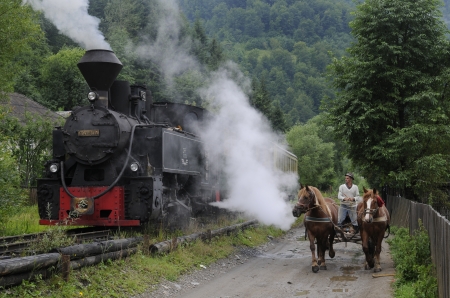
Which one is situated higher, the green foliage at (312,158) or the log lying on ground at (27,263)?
the green foliage at (312,158)

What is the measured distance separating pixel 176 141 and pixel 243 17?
15816cm

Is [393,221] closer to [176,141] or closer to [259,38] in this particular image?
[176,141]

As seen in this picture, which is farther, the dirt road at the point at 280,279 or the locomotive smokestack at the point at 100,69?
the locomotive smokestack at the point at 100,69

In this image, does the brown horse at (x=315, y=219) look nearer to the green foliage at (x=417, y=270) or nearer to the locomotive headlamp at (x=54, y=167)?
the green foliage at (x=417, y=270)

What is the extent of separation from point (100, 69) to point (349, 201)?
6656mm

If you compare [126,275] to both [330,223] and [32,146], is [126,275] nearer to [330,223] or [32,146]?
[330,223]

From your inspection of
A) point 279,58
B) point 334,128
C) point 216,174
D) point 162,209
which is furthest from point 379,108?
point 279,58

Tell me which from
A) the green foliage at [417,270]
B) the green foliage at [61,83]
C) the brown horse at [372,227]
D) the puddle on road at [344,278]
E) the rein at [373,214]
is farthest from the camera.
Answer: the green foliage at [61,83]

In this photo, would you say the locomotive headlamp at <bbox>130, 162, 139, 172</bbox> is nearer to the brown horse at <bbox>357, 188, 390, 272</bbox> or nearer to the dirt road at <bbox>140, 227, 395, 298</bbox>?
the dirt road at <bbox>140, 227, 395, 298</bbox>

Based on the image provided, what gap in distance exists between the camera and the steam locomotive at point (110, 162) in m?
12.1

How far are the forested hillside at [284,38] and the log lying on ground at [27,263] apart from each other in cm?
11228

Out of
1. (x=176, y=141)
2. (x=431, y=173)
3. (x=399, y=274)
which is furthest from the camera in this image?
(x=431, y=173)

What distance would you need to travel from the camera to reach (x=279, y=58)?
144 m

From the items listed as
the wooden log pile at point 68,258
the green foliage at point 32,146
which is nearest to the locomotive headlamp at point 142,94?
the wooden log pile at point 68,258
